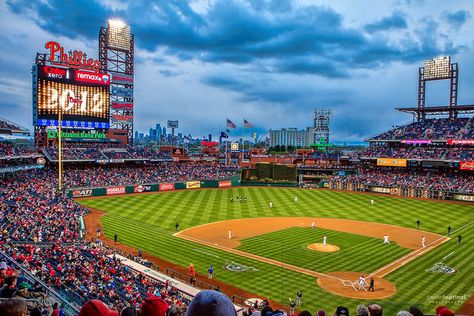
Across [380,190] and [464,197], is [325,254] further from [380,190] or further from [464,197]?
[380,190]

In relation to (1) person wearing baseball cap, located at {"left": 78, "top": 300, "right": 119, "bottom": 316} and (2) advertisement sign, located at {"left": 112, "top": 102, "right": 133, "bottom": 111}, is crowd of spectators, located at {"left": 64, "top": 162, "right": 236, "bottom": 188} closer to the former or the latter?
(2) advertisement sign, located at {"left": 112, "top": 102, "right": 133, "bottom": 111}

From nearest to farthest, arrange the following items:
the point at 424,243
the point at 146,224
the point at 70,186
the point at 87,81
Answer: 1. the point at 424,243
2. the point at 146,224
3. the point at 70,186
4. the point at 87,81

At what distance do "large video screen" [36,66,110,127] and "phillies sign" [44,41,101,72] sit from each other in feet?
4.18

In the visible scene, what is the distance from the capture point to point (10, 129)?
143 feet

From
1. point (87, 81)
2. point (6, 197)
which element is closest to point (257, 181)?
point (87, 81)

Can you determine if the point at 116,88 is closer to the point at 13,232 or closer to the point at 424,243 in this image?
the point at 13,232

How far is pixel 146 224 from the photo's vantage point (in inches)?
1501

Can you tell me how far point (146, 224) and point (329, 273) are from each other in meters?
20.4

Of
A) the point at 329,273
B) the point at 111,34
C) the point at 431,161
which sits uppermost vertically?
the point at 111,34

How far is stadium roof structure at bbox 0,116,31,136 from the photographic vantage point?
1677 inches

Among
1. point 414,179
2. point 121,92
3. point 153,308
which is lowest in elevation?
point 414,179

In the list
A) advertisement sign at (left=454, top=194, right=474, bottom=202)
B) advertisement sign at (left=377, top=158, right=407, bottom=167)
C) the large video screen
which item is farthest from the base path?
the large video screen

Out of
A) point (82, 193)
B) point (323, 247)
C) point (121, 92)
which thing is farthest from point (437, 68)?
point (82, 193)

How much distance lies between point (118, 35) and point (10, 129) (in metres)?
34.7
